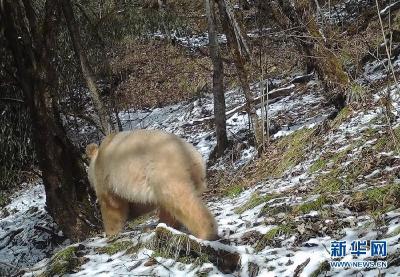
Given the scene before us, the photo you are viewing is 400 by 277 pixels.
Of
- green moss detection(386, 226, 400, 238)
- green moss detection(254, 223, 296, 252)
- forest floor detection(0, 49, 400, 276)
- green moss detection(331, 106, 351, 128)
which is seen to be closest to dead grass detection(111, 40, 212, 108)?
forest floor detection(0, 49, 400, 276)

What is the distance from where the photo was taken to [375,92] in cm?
888

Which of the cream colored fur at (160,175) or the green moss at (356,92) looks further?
the green moss at (356,92)

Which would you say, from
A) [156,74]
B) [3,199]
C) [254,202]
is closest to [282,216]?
[254,202]

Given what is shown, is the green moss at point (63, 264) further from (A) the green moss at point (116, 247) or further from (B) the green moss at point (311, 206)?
(B) the green moss at point (311, 206)

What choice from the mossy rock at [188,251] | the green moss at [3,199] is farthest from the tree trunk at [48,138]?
the green moss at [3,199]

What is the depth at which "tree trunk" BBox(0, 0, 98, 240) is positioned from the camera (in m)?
6.82

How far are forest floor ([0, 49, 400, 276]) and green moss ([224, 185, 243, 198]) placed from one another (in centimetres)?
3

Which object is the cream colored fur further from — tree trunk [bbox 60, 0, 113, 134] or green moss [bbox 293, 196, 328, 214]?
tree trunk [bbox 60, 0, 113, 134]

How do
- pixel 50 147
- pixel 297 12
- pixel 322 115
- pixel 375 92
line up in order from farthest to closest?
pixel 322 115 → pixel 297 12 → pixel 375 92 → pixel 50 147

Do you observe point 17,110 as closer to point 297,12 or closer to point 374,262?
point 297,12

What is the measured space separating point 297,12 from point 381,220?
6.12 meters

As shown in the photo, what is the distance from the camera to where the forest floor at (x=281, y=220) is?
432 centimetres

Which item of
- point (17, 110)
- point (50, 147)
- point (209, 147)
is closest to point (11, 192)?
point (17, 110)

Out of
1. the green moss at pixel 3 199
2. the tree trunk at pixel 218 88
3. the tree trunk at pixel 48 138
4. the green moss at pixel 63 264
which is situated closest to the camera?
the green moss at pixel 63 264
